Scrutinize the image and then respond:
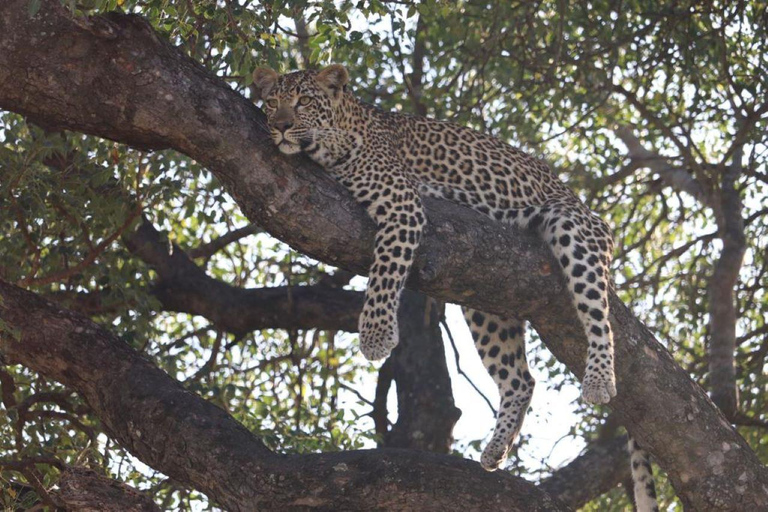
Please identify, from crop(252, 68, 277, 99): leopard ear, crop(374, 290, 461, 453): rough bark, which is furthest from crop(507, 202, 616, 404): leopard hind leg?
crop(374, 290, 461, 453): rough bark

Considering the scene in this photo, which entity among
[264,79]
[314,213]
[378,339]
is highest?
[264,79]

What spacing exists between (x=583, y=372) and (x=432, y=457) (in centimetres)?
132

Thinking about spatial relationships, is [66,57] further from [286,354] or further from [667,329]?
[667,329]

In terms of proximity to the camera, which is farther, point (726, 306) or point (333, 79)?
point (726, 306)

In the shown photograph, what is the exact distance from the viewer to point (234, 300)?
9047mm

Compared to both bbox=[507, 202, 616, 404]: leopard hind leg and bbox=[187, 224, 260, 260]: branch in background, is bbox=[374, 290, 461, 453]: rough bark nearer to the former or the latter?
bbox=[187, 224, 260, 260]: branch in background

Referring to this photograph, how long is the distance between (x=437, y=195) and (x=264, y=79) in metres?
1.27

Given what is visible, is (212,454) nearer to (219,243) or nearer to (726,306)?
(219,243)

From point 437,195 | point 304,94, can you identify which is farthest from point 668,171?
point 304,94

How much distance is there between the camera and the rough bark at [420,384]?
8867mm

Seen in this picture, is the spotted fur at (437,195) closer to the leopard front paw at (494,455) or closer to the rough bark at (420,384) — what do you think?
the leopard front paw at (494,455)

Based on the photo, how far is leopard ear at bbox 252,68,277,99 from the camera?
7113 mm

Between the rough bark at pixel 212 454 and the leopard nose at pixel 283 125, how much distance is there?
1.49 m

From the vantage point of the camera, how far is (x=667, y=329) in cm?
990
